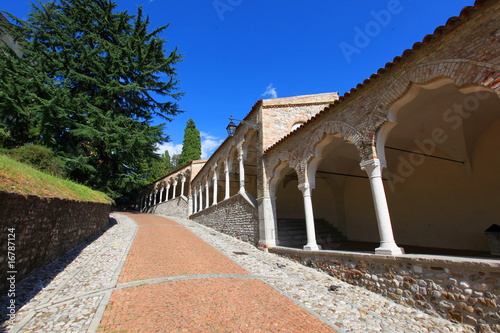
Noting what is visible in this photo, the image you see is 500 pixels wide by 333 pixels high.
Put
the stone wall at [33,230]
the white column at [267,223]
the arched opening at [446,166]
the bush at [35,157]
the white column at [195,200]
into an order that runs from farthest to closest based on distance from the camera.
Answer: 1. the white column at [195,200]
2. the bush at [35,157]
3. the white column at [267,223]
4. the arched opening at [446,166]
5. the stone wall at [33,230]

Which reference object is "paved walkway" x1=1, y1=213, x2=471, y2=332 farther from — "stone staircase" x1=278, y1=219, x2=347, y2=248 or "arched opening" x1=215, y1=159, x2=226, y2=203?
"arched opening" x1=215, y1=159, x2=226, y2=203

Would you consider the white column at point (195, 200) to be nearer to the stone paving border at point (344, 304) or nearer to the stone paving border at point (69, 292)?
the stone paving border at point (69, 292)

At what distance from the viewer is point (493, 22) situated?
141 inches

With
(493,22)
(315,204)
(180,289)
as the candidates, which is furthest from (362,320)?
(315,204)

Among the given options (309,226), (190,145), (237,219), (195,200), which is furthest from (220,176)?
(190,145)

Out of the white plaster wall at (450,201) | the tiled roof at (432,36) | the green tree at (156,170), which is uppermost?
the green tree at (156,170)

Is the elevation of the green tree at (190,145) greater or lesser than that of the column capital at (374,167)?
greater

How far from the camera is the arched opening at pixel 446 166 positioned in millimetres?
5702

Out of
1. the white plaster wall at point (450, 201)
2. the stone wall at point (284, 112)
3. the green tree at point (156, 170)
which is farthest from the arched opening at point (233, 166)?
the green tree at point (156, 170)

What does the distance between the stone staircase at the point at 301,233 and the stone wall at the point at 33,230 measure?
766 cm

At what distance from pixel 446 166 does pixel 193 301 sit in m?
8.72

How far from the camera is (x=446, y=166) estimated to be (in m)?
7.53

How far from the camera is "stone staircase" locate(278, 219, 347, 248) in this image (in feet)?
32.8

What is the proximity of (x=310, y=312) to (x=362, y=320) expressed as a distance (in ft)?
2.84
